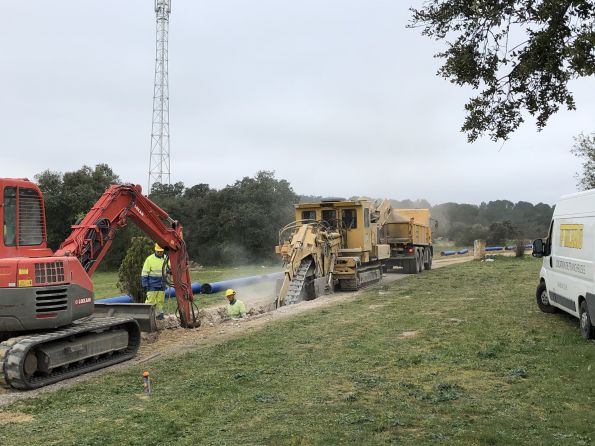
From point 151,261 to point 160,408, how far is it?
743cm

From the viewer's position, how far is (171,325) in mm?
14492

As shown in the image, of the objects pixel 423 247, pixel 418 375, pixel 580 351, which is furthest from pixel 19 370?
pixel 423 247

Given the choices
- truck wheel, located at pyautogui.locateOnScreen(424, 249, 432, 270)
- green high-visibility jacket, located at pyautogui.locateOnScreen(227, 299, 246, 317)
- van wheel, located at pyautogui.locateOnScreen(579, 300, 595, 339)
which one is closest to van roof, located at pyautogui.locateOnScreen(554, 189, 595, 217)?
van wheel, located at pyautogui.locateOnScreen(579, 300, 595, 339)

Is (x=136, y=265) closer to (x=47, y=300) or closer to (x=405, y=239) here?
(x=47, y=300)

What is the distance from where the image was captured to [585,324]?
10.2 m

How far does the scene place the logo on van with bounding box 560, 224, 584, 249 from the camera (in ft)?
34.6

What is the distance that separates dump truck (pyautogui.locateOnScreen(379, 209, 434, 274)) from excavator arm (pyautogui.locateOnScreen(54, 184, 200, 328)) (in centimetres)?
1453

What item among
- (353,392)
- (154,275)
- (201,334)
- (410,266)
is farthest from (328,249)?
(353,392)

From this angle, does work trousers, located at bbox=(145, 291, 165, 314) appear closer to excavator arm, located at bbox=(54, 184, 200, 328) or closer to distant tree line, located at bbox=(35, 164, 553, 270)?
excavator arm, located at bbox=(54, 184, 200, 328)

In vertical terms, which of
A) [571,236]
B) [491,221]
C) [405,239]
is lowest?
[405,239]

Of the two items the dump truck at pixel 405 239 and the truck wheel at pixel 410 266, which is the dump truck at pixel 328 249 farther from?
the truck wheel at pixel 410 266

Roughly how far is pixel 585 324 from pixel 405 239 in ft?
55.9

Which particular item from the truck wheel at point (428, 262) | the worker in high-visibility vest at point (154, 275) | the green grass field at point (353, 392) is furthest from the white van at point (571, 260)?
the truck wheel at point (428, 262)

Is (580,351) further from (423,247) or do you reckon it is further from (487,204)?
(487,204)
